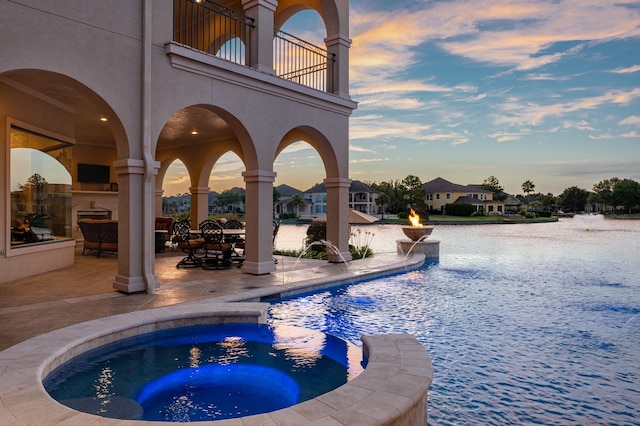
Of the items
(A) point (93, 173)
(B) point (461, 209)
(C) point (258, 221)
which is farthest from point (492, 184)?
(C) point (258, 221)

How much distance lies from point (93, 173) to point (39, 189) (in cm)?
647

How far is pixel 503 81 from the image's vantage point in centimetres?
2561

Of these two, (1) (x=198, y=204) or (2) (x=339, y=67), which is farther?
(1) (x=198, y=204)

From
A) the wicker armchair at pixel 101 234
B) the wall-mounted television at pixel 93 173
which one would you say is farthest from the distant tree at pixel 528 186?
the wicker armchair at pixel 101 234

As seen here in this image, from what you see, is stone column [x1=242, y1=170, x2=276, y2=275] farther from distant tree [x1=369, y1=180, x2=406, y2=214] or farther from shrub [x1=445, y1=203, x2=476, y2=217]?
distant tree [x1=369, y1=180, x2=406, y2=214]

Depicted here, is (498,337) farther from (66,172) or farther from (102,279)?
(66,172)

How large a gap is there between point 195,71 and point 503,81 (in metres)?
23.4

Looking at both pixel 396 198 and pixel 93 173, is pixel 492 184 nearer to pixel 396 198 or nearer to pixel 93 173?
pixel 396 198

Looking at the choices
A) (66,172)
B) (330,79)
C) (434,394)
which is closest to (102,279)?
(66,172)

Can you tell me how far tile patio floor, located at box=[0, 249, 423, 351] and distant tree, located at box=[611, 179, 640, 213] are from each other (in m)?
93.3

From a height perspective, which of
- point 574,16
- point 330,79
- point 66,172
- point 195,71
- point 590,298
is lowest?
point 590,298

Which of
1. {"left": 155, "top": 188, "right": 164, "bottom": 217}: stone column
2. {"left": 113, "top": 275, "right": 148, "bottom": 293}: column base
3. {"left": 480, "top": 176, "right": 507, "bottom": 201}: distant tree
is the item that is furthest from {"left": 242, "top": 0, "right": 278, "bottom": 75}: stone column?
{"left": 480, "top": 176, "right": 507, "bottom": 201}: distant tree

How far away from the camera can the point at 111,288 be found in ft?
25.5

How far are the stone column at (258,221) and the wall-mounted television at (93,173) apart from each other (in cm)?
906
